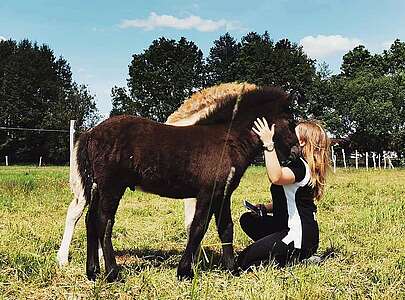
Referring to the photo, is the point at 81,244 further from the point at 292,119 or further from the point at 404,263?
the point at 404,263

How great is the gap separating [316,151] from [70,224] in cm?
280

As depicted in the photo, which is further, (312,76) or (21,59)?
(312,76)

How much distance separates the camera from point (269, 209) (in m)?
5.44

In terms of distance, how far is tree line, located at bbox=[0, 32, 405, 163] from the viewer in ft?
158

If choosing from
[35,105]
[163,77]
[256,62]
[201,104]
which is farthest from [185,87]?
[201,104]

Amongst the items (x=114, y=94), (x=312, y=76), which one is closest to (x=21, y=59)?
(x=114, y=94)

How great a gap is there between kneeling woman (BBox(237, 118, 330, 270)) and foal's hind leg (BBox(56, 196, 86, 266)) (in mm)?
1816

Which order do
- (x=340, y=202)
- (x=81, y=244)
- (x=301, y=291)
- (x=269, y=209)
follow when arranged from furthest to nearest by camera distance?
(x=340, y=202)
(x=81, y=244)
(x=269, y=209)
(x=301, y=291)

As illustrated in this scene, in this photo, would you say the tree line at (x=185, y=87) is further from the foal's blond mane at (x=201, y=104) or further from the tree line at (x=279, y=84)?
the foal's blond mane at (x=201, y=104)

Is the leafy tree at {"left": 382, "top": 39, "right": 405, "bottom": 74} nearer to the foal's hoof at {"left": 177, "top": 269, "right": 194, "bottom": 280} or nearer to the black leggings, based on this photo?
the black leggings

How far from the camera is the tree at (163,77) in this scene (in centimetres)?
5003

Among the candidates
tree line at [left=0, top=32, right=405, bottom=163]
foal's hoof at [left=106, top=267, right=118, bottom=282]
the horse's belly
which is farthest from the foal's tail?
tree line at [left=0, top=32, right=405, bottom=163]

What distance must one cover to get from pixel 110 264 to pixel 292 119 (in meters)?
2.28

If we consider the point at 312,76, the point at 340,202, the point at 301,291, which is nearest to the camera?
the point at 301,291
